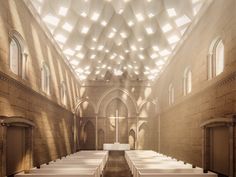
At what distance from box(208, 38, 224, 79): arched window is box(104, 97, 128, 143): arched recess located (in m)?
17.3

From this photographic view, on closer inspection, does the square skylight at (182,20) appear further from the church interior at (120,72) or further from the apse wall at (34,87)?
the apse wall at (34,87)

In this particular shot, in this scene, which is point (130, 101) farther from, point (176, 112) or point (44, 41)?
point (44, 41)

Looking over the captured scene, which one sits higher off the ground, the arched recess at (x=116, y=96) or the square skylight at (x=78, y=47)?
the square skylight at (x=78, y=47)

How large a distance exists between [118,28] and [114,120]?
42.4 ft

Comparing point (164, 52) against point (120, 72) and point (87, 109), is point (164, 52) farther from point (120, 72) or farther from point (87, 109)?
point (87, 109)

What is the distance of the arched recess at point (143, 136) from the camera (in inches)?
1083

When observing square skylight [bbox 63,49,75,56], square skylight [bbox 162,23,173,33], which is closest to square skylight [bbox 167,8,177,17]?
square skylight [bbox 162,23,173,33]

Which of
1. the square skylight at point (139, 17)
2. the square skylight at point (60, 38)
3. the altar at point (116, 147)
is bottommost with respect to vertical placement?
the altar at point (116, 147)

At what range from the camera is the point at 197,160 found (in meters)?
11.9

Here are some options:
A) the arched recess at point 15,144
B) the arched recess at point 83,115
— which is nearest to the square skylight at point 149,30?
the arched recess at point 15,144

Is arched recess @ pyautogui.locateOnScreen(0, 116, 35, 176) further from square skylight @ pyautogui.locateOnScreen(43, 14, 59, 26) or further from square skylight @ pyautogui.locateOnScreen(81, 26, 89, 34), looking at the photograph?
square skylight @ pyautogui.locateOnScreen(81, 26, 89, 34)

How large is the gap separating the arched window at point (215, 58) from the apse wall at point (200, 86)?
0.49ft

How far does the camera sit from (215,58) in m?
10.6

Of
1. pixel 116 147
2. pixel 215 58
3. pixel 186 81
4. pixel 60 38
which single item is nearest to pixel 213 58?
pixel 215 58
